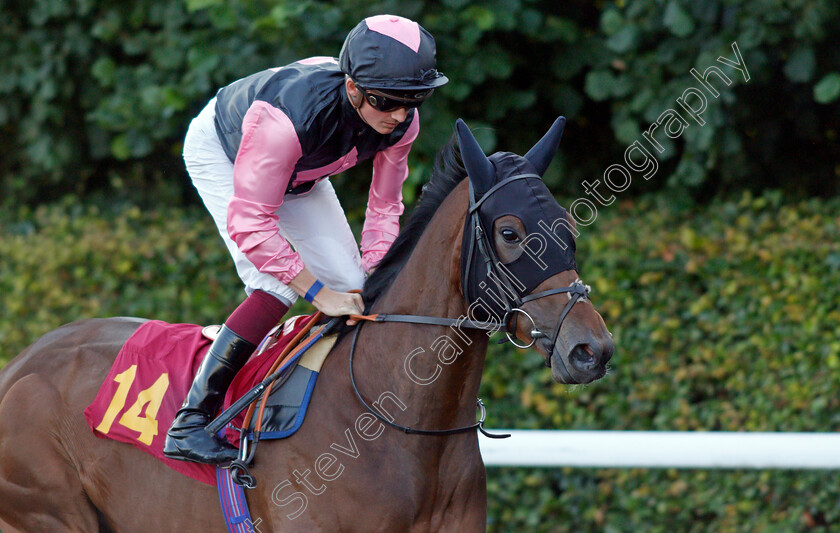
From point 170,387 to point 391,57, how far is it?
4.79 feet

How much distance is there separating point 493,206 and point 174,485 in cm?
157

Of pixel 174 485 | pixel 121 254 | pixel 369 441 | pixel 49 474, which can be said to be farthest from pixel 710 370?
pixel 121 254

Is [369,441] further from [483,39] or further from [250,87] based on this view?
[483,39]

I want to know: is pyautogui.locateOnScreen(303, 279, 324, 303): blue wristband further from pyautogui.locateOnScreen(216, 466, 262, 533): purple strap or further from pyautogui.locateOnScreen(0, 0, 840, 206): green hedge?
pyautogui.locateOnScreen(0, 0, 840, 206): green hedge

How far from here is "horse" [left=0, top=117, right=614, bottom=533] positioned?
2527mm

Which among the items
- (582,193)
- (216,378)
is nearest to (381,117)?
(216,378)

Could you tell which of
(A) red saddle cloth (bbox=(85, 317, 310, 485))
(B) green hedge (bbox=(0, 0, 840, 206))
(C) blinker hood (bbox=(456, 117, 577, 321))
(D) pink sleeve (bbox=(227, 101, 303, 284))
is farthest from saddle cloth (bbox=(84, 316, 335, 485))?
(B) green hedge (bbox=(0, 0, 840, 206))

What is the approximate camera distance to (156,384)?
3248mm

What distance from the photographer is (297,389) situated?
114 inches

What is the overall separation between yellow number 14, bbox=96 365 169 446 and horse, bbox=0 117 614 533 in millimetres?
155

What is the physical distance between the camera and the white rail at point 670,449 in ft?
13.7

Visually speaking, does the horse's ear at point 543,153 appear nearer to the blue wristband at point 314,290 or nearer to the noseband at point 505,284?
the noseband at point 505,284

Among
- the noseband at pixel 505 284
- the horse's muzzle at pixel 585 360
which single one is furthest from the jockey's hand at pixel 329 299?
the horse's muzzle at pixel 585 360

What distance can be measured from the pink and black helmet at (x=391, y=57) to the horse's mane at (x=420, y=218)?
9.8 inches
